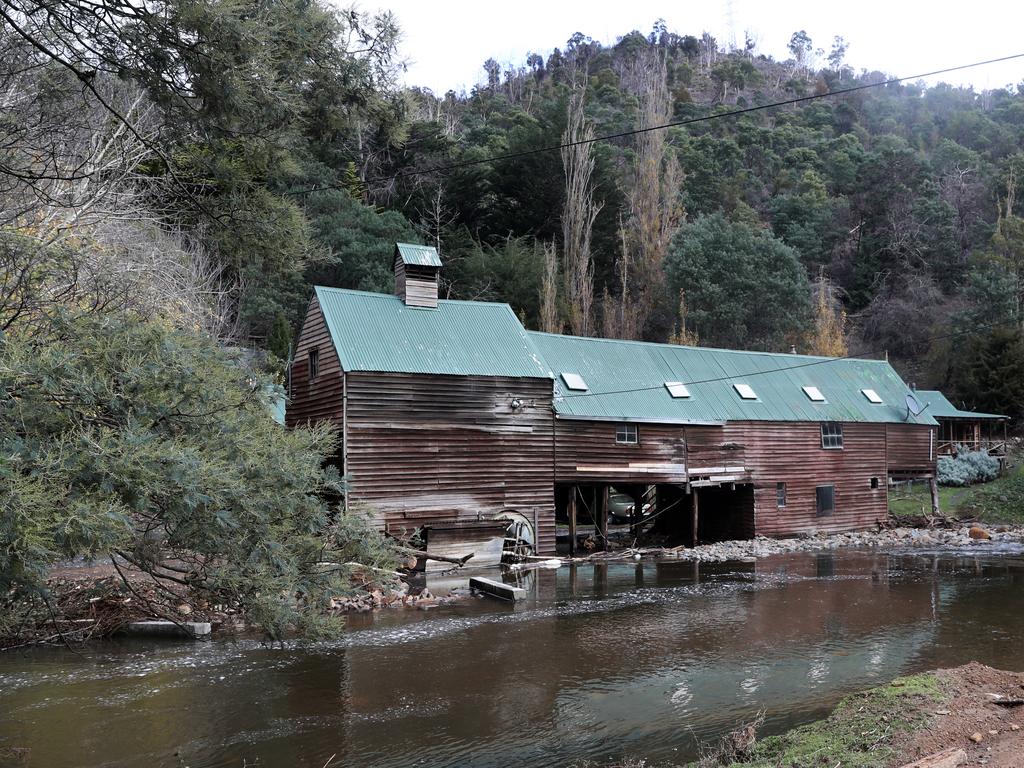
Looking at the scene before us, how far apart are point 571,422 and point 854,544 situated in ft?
34.5

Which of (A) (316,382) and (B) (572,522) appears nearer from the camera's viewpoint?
(A) (316,382)

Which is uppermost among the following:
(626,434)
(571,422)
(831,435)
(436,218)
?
(436,218)

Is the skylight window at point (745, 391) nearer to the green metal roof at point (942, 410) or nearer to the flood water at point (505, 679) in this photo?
the flood water at point (505, 679)

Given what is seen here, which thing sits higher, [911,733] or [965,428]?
[965,428]

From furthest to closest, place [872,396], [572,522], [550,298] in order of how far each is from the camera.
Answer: [550,298] < [872,396] < [572,522]

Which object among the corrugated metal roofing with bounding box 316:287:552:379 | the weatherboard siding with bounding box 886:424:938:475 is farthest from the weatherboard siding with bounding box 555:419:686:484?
the weatherboard siding with bounding box 886:424:938:475

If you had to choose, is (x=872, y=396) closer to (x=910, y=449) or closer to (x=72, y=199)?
(x=910, y=449)

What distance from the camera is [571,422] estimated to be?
78.3ft

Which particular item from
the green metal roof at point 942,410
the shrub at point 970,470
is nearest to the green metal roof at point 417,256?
the green metal roof at point 942,410

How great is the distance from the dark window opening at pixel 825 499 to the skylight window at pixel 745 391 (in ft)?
13.1

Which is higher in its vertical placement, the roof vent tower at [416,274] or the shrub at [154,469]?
the roof vent tower at [416,274]

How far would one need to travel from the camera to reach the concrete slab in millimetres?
17406

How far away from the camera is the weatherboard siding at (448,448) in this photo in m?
20.7

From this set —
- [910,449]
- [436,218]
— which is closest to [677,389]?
[910,449]
